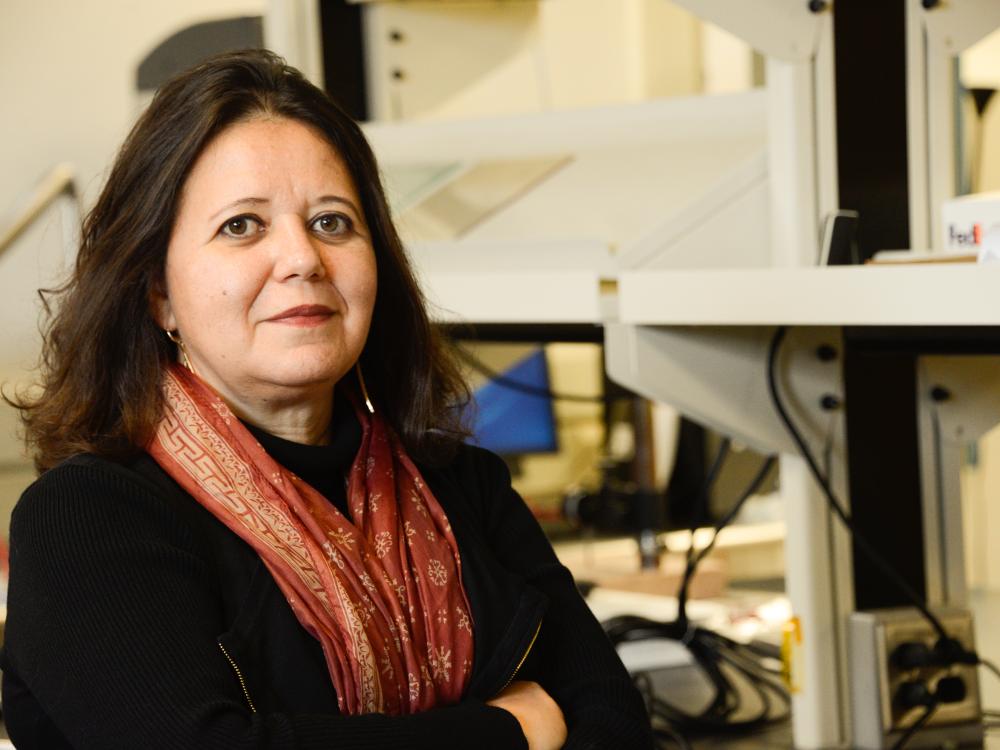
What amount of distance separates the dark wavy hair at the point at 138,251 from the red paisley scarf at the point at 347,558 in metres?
0.03

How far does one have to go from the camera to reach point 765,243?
1318mm

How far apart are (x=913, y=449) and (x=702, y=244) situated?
293 mm

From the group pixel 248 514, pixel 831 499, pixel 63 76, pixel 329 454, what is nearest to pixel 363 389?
pixel 329 454

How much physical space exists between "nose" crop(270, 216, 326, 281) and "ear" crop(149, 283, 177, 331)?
103 mm

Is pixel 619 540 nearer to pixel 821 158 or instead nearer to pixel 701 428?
pixel 701 428

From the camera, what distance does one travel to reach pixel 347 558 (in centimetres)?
96

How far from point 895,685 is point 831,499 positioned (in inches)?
7.7

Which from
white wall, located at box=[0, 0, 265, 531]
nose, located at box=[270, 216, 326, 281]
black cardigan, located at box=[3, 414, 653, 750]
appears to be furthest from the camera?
white wall, located at box=[0, 0, 265, 531]

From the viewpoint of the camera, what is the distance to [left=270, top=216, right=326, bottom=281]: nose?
93 centimetres

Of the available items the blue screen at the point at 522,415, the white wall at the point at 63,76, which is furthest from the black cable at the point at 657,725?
the white wall at the point at 63,76

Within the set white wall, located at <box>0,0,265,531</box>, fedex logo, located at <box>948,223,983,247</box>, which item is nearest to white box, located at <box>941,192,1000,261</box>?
fedex logo, located at <box>948,223,983,247</box>

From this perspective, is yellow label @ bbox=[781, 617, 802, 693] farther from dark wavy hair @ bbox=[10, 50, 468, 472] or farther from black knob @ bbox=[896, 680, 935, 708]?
dark wavy hair @ bbox=[10, 50, 468, 472]

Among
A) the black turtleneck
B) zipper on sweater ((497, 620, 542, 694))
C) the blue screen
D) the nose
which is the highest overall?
the nose

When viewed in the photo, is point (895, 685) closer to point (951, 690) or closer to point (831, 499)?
point (951, 690)
